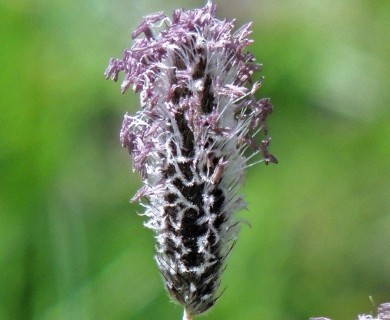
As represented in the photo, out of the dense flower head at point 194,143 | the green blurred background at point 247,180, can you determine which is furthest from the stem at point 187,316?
the green blurred background at point 247,180

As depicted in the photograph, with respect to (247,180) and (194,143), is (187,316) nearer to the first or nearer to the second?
(194,143)

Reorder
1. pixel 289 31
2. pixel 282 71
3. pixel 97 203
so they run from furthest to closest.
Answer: pixel 289 31
pixel 282 71
pixel 97 203

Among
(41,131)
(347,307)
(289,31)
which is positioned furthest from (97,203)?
(289,31)

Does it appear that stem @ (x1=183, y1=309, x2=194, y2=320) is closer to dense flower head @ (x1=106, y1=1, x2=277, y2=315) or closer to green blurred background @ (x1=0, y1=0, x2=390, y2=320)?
dense flower head @ (x1=106, y1=1, x2=277, y2=315)

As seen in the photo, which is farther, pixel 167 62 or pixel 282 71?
pixel 282 71

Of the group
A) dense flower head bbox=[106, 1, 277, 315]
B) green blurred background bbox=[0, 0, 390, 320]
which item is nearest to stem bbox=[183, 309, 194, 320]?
dense flower head bbox=[106, 1, 277, 315]

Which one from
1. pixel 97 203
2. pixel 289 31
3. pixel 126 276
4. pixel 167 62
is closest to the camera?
pixel 167 62

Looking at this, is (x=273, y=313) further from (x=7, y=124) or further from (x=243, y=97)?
(x=243, y=97)
